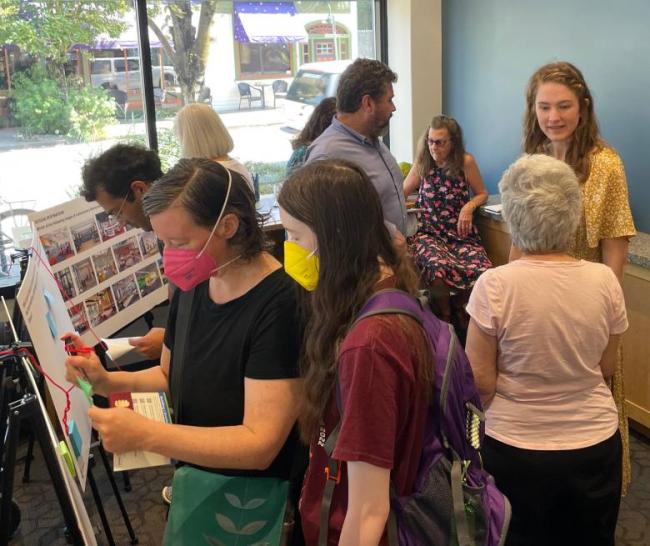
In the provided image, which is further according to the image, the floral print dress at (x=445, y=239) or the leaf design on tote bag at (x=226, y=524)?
the floral print dress at (x=445, y=239)

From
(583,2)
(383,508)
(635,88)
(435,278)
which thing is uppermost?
(583,2)

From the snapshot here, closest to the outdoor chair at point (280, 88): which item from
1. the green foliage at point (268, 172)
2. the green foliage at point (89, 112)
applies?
the green foliage at point (268, 172)

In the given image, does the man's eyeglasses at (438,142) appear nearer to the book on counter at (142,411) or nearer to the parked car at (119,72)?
the parked car at (119,72)

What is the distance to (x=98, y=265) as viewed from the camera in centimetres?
229

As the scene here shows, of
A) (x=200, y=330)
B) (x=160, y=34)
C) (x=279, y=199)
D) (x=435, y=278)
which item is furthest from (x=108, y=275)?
(x=160, y=34)

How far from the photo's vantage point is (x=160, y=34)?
157 inches

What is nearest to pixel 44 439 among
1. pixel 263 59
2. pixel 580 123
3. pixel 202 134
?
pixel 202 134

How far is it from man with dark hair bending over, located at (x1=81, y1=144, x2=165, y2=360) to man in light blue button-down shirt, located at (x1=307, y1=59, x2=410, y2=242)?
2.96 ft

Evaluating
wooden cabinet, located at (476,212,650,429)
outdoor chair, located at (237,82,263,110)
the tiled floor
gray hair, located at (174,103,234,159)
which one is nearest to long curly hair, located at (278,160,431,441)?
the tiled floor

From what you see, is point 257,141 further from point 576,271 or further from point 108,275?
point 576,271

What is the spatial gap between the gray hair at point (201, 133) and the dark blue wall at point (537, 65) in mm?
1852

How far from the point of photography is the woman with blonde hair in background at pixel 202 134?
9.43 ft

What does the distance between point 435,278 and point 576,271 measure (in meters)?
2.15

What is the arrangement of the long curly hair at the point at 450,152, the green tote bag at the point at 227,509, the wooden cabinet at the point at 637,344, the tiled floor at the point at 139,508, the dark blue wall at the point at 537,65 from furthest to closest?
the long curly hair at the point at 450,152 → the dark blue wall at the point at 537,65 → the wooden cabinet at the point at 637,344 → the tiled floor at the point at 139,508 → the green tote bag at the point at 227,509
